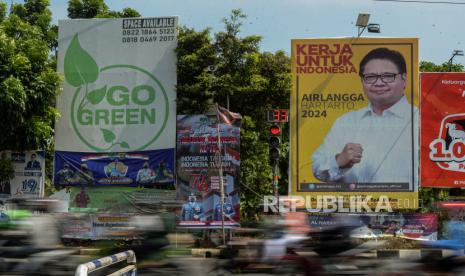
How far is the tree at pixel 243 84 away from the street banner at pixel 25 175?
208 inches

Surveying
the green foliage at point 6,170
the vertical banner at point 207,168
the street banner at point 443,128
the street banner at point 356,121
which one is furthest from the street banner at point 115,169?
the street banner at point 443,128

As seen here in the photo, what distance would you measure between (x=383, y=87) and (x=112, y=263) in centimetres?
1461

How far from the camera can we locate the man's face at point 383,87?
20.5 meters

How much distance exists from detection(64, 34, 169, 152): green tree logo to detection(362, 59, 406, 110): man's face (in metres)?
7.02

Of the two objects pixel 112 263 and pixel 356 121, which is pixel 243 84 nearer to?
pixel 356 121

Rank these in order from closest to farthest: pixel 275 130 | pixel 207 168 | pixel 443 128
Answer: pixel 275 130, pixel 207 168, pixel 443 128

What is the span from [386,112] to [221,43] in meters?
6.21

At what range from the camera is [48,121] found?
21234 mm

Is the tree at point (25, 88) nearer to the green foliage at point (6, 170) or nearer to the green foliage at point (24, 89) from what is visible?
the green foliage at point (24, 89)

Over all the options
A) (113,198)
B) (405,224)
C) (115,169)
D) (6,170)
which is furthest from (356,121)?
(6,170)

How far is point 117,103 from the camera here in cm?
2136

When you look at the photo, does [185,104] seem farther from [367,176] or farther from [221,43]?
[367,176]

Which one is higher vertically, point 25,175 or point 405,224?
point 25,175

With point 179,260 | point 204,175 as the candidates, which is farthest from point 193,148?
point 179,260
